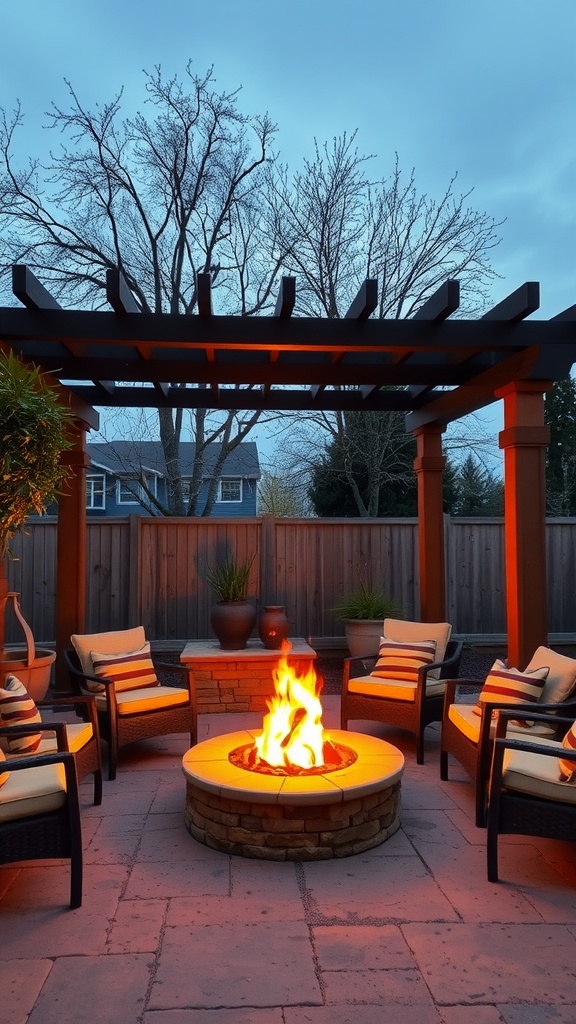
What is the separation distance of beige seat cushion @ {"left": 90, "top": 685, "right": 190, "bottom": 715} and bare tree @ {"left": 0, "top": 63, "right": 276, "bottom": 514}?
5.78m

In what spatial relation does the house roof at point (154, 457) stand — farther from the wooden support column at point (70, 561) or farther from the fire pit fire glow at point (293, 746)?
the fire pit fire glow at point (293, 746)

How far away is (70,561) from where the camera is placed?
20.1 ft

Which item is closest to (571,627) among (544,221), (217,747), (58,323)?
(217,747)

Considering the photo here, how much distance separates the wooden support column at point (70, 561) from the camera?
6066 millimetres

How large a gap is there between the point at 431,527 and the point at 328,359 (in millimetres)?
2386

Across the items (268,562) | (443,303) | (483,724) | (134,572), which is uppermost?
(443,303)

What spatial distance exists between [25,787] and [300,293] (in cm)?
898

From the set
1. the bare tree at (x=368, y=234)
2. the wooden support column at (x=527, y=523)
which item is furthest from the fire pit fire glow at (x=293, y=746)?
the bare tree at (x=368, y=234)

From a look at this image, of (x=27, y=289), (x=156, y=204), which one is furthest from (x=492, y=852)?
(x=156, y=204)

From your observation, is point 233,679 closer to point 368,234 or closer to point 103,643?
point 103,643

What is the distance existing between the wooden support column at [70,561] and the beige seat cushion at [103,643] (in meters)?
1.30

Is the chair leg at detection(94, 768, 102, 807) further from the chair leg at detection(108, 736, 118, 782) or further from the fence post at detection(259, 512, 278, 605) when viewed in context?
the fence post at detection(259, 512, 278, 605)

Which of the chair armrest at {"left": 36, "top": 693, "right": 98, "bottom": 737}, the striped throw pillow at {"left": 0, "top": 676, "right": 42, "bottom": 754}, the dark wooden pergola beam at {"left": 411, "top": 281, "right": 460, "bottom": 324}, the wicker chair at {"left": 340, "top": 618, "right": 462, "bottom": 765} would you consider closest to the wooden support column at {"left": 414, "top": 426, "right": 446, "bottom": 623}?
the wicker chair at {"left": 340, "top": 618, "right": 462, "bottom": 765}

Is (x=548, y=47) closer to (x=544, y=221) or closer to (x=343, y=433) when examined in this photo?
(x=343, y=433)
